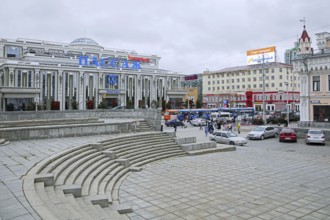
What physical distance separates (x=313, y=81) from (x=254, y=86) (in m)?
57.8

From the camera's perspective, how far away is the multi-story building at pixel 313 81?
3112 centimetres

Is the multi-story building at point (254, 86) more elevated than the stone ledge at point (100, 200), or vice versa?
the multi-story building at point (254, 86)

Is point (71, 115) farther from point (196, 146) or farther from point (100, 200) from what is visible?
point (100, 200)

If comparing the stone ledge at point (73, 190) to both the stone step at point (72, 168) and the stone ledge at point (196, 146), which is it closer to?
the stone step at point (72, 168)

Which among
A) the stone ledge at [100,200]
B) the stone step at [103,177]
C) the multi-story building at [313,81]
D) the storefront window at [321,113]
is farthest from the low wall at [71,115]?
the storefront window at [321,113]

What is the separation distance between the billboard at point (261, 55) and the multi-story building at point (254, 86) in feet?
36.9

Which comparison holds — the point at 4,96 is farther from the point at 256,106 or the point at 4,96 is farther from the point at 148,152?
the point at 256,106

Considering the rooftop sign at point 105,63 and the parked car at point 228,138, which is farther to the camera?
the rooftop sign at point 105,63

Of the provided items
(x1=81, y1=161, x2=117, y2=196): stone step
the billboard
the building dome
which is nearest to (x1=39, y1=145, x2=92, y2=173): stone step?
(x1=81, y1=161, x2=117, y2=196): stone step

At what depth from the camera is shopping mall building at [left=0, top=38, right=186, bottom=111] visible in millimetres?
53375

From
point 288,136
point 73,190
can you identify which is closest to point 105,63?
point 288,136

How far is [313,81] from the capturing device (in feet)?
106

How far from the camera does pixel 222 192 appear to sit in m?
10.3

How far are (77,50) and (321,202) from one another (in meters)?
74.8
